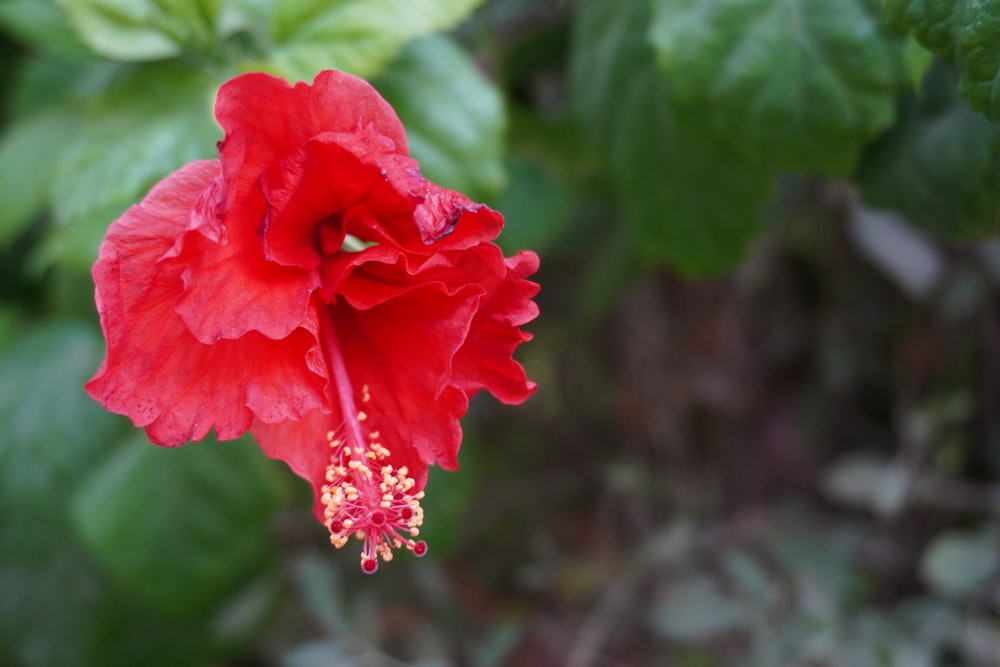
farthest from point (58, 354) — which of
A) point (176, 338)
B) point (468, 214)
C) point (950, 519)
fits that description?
point (950, 519)

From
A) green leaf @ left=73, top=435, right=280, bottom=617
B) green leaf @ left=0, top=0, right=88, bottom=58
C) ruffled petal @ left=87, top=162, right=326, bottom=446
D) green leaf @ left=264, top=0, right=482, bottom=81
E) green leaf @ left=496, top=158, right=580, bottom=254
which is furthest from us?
green leaf @ left=496, top=158, right=580, bottom=254

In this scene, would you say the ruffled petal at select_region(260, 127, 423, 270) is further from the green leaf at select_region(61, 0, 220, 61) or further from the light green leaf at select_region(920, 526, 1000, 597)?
the light green leaf at select_region(920, 526, 1000, 597)

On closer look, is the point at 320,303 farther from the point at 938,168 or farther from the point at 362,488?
the point at 938,168

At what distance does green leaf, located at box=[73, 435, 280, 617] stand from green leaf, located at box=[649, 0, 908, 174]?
2.86 feet

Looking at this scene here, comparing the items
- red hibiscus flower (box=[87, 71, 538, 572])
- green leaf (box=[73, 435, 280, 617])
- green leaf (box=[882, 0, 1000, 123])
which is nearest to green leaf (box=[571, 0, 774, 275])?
green leaf (box=[882, 0, 1000, 123])

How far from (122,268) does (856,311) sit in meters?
1.57

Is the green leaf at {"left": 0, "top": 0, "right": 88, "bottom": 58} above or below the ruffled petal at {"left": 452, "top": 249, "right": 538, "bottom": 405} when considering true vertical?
above

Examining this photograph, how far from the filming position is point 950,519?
171 centimetres

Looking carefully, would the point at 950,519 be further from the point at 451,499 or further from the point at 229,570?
the point at 229,570

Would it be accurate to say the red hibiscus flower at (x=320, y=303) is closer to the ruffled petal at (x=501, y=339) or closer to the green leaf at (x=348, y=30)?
the ruffled petal at (x=501, y=339)

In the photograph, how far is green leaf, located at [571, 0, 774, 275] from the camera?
1124 millimetres

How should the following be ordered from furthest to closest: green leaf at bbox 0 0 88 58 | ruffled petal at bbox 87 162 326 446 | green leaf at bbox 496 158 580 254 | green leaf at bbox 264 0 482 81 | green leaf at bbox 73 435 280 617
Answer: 1. green leaf at bbox 496 158 580 254
2. green leaf at bbox 73 435 280 617
3. green leaf at bbox 0 0 88 58
4. green leaf at bbox 264 0 482 81
5. ruffled petal at bbox 87 162 326 446

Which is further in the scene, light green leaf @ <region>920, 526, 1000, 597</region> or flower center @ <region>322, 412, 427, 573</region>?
light green leaf @ <region>920, 526, 1000, 597</region>

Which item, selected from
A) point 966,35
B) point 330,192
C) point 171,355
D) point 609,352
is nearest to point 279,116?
point 330,192
